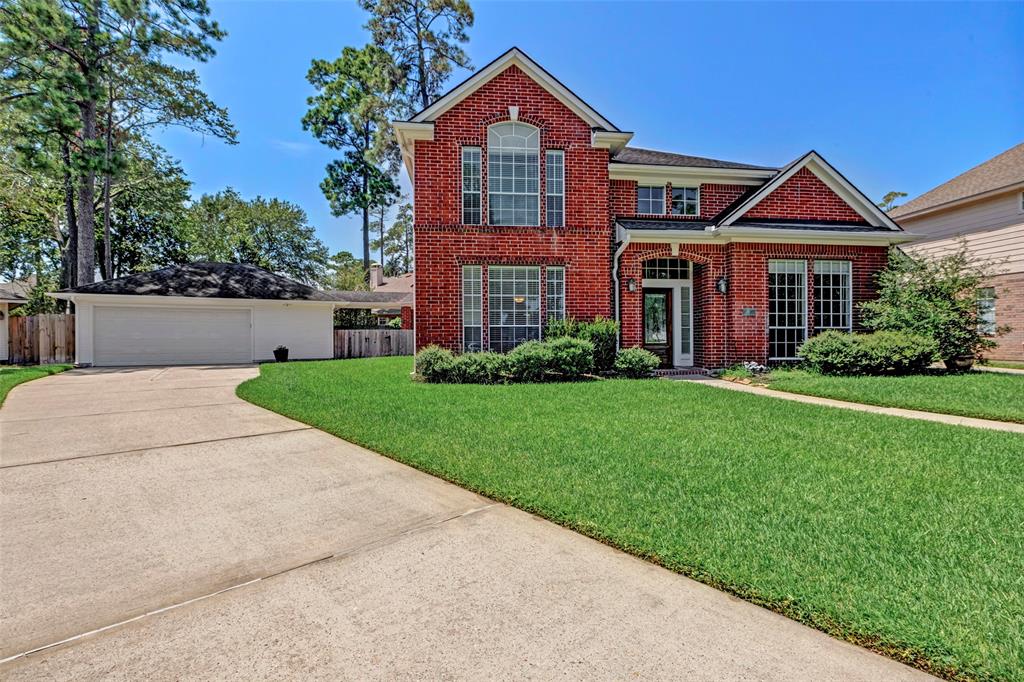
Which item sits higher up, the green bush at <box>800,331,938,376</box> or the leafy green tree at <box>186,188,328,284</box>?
the leafy green tree at <box>186,188,328,284</box>

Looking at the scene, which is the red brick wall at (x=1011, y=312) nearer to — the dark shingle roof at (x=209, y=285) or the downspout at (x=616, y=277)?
the downspout at (x=616, y=277)

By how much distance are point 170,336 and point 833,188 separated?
2324cm

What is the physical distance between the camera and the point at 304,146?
103 feet

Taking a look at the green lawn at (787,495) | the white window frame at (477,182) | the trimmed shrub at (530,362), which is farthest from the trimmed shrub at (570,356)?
the white window frame at (477,182)

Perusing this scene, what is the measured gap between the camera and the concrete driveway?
2055mm

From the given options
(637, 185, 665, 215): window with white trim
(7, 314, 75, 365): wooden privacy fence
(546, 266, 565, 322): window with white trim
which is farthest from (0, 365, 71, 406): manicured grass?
(637, 185, 665, 215): window with white trim

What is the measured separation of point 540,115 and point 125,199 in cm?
3107

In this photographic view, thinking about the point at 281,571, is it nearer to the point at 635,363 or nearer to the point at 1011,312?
the point at 635,363

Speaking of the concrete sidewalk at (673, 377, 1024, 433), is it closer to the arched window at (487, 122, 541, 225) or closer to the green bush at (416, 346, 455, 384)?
the green bush at (416, 346, 455, 384)

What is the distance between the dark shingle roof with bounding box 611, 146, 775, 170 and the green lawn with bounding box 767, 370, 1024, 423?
693 centimetres

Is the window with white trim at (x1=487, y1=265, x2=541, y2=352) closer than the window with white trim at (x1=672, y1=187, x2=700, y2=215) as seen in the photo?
Yes

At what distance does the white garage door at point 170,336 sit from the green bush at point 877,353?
20.4m

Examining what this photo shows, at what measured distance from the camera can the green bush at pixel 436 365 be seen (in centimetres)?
1084

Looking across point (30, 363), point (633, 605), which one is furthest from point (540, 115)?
point (30, 363)
